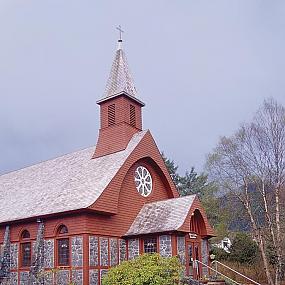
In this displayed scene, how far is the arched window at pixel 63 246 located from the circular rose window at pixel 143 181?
4985mm

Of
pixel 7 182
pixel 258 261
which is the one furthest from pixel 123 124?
pixel 258 261

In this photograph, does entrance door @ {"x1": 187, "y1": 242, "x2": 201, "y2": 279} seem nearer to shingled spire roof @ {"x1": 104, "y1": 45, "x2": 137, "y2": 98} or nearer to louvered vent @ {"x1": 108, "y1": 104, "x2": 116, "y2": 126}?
louvered vent @ {"x1": 108, "y1": 104, "x2": 116, "y2": 126}

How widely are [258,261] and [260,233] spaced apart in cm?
462

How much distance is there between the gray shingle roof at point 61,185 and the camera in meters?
23.1

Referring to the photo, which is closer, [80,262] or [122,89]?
[80,262]

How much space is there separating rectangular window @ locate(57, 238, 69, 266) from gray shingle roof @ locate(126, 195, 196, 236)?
317 centimetres

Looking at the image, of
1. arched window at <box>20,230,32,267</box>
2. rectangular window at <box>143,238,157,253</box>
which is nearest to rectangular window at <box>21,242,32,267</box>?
arched window at <box>20,230,32,267</box>

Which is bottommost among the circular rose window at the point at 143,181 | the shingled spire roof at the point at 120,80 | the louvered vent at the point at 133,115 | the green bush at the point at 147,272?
the green bush at the point at 147,272

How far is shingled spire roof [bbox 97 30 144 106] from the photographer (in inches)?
1082

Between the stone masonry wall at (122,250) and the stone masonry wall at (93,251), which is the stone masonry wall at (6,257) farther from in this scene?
the stone masonry wall at (122,250)

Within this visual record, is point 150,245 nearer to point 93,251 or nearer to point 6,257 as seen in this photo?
point 93,251

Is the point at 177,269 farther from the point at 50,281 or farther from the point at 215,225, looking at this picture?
the point at 215,225

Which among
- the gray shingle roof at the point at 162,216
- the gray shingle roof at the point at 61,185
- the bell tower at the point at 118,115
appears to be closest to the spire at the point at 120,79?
the bell tower at the point at 118,115

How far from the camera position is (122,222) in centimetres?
2391
